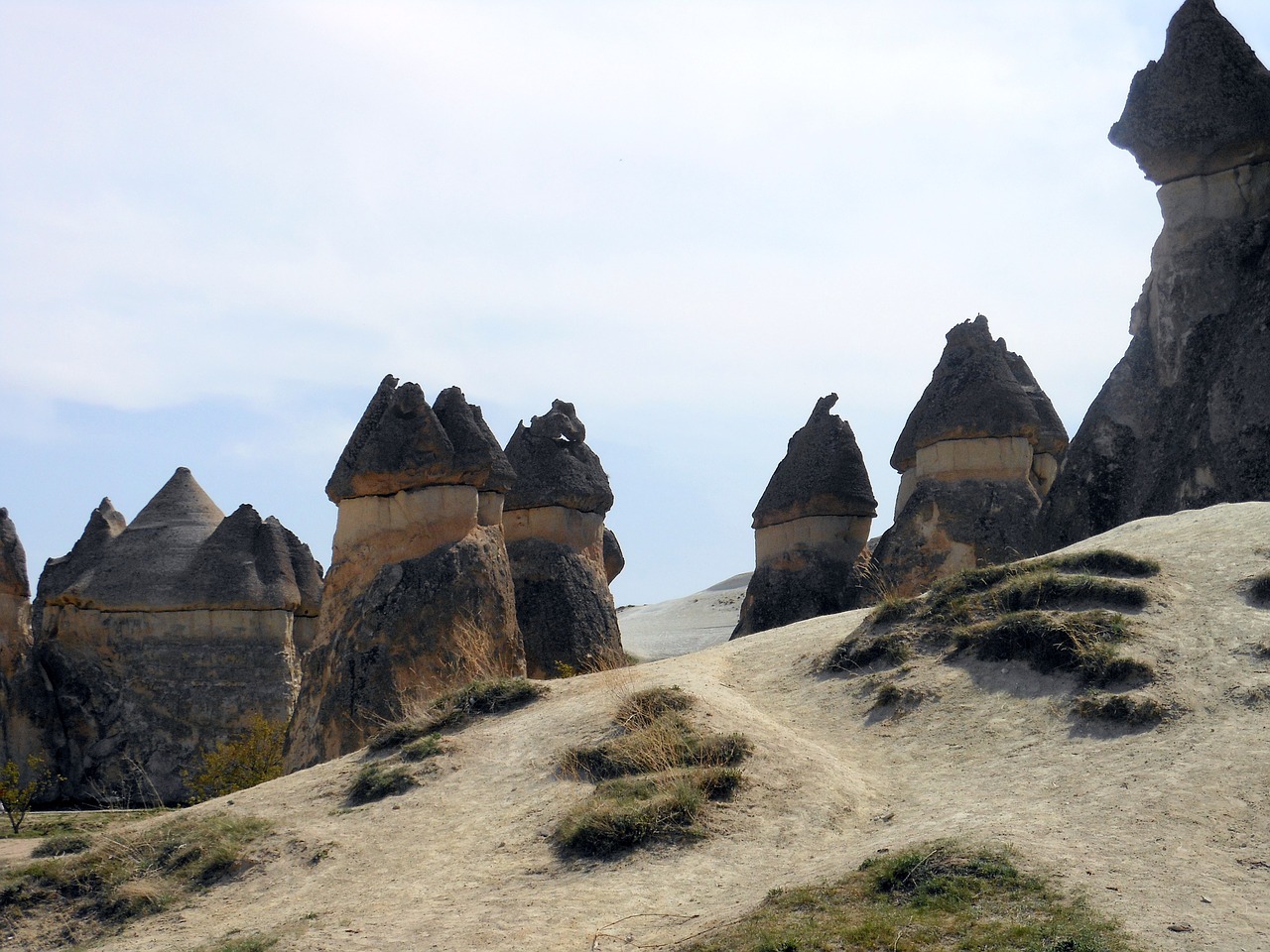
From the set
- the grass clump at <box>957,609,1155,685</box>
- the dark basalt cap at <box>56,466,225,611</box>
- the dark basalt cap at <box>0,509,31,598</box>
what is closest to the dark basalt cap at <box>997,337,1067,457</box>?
the grass clump at <box>957,609,1155,685</box>

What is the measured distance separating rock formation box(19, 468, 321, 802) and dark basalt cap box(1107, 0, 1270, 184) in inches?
461

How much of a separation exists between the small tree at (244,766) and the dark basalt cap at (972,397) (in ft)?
24.2

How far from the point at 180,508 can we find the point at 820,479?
30.0 feet

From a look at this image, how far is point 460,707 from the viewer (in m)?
9.30

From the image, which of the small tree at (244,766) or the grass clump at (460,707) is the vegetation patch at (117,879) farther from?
the small tree at (244,766)

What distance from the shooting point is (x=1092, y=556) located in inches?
353

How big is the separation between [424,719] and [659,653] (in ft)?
59.0

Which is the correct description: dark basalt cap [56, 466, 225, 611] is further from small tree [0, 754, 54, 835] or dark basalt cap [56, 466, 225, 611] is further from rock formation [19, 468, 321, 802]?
small tree [0, 754, 54, 835]

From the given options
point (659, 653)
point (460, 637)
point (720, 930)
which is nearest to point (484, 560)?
point (460, 637)

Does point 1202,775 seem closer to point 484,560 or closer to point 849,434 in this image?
point 484,560

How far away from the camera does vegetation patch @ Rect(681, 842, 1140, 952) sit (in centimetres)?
493

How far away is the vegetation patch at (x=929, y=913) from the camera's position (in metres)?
4.93

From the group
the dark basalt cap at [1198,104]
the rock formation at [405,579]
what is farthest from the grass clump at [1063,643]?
the dark basalt cap at [1198,104]

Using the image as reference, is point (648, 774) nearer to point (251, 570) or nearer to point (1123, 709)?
point (1123, 709)
